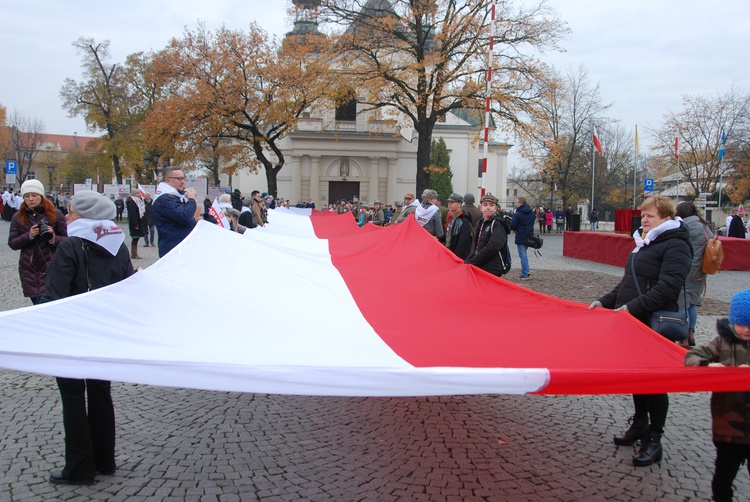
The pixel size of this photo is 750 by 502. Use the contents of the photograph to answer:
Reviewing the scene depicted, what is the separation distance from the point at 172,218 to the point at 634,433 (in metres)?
4.84

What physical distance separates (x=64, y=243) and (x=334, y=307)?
193cm

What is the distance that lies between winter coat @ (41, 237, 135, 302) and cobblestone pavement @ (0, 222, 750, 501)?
116cm

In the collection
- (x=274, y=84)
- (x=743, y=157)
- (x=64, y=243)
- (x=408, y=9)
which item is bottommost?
(x=64, y=243)

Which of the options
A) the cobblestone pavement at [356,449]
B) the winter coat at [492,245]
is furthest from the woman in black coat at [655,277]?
the winter coat at [492,245]

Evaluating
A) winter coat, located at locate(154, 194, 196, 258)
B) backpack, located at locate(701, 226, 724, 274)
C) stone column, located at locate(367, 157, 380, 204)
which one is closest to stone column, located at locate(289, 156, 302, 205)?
stone column, located at locate(367, 157, 380, 204)

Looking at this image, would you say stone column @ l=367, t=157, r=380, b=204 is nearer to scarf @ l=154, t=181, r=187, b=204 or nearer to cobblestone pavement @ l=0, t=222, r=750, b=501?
scarf @ l=154, t=181, r=187, b=204

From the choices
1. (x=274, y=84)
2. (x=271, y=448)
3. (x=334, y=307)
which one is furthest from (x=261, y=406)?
(x=274, y=84)

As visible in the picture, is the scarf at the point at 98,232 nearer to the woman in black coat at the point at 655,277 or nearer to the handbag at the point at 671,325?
the woman in black coat at the point at 655,277

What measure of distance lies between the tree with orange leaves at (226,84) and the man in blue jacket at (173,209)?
24.6 m

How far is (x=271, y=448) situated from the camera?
4211 millimetres

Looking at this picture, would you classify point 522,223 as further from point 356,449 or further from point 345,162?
point 345,162

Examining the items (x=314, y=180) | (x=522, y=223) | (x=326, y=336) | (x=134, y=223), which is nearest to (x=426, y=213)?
(x=522, y=223)

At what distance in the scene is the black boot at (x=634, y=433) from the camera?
4.22 metres

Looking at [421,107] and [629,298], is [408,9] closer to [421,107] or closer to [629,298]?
[421,107]
